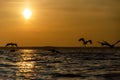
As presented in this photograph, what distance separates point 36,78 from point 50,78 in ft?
3.59

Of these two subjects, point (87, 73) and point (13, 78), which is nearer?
point (13, 78)

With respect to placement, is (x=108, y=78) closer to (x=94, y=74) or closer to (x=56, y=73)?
(x=94, y=74)

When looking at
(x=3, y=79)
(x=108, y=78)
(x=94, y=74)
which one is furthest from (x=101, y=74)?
(x=3, y=79)

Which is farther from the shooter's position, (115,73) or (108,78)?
(115,73)

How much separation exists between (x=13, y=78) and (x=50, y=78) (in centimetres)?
288

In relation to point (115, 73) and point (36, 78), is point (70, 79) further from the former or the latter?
point (115, 73)

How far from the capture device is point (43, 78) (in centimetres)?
3812

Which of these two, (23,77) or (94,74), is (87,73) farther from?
(23,77)

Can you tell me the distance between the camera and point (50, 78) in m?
38.3

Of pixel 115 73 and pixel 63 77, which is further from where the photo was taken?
pixel 115 73

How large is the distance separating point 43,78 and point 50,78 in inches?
22.2

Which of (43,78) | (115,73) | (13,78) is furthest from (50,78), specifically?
(115,73)

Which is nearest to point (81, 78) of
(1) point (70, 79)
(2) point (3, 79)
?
(1) point (70, 79)

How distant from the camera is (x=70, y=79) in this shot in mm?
37875
